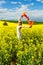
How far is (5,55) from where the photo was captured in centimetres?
1188

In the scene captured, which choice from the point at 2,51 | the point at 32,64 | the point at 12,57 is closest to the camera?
the point at 32,64

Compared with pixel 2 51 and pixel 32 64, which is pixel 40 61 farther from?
pixel 2 51

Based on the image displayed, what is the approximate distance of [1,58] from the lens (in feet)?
39.1

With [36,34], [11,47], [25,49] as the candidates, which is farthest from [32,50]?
[36,34]

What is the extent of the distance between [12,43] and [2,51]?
5.28 ft

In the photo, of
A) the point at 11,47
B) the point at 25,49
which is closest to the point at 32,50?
the point at 25,49

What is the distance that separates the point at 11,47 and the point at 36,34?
503 cm

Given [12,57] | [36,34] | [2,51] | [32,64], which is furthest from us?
[36,34]

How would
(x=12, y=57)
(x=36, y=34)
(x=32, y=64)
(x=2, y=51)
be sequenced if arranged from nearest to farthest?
(x=32, y=64), (x=2, y=51), (x=12, y=57), (x=36, y=34)

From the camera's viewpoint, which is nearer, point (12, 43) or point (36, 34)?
point (12, 43)

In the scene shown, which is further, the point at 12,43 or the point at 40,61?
the point at 12,43

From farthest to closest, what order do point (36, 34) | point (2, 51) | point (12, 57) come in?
point (36, 34) < point (12, 57) < point (2, 51)

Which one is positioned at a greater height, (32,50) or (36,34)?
(32,50)

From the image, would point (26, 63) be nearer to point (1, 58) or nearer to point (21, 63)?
point (21, 63)
